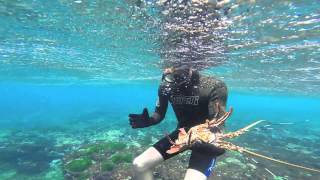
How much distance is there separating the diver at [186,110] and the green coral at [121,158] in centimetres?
765

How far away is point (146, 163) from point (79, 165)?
346 inches

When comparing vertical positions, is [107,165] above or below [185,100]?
below

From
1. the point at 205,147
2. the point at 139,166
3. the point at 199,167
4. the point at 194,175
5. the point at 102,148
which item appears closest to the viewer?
the point at 205,147

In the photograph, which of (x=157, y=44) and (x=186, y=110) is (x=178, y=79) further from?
(x=157, y=44)

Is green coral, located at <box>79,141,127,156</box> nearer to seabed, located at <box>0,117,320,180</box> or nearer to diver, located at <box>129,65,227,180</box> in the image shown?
seabed, located at <box>0,117,320,180</box>

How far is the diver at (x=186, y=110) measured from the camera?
194 inches

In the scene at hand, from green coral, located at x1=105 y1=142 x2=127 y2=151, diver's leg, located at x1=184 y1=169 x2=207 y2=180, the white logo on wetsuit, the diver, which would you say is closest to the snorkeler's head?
the diver

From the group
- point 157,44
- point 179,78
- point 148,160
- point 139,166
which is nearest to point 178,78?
point 179,78

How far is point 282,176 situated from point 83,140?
13347 millimetres

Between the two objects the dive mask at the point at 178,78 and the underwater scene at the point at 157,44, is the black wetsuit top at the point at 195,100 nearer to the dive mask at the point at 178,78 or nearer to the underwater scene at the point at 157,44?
the dive mask at the point at 178,78

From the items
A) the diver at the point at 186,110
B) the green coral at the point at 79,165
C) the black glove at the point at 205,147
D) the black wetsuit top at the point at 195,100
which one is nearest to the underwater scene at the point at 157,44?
the green coral at the point at 79,165

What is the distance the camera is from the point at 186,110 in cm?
597

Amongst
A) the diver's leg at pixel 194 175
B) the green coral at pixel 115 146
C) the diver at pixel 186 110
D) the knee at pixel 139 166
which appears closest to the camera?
the diver's leg at pixel 194 175

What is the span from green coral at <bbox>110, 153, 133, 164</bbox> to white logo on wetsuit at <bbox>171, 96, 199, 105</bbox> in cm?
798
